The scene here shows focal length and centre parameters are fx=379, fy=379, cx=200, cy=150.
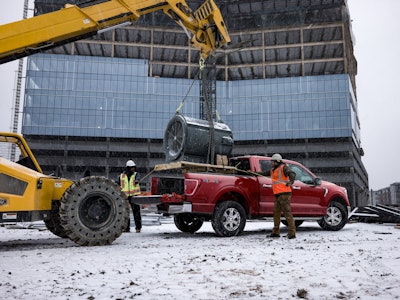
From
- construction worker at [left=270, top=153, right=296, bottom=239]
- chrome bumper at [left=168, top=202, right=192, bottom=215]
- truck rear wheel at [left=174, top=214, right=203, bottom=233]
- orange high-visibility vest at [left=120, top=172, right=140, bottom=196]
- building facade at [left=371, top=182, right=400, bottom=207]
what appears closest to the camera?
chrome bumper at [left=168, top=202, right=192, bottom=215]

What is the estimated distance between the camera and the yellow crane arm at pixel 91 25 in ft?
25.6

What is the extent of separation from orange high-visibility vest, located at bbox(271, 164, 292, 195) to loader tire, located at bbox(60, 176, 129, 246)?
362 cm

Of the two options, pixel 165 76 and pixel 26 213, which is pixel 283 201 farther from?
pixel 165 76

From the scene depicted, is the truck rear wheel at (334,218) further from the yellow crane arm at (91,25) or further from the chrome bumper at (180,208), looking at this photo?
the yellow crane arm at (91,25)

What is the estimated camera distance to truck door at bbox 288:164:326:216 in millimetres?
10211

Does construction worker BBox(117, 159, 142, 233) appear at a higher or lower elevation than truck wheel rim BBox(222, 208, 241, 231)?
higher

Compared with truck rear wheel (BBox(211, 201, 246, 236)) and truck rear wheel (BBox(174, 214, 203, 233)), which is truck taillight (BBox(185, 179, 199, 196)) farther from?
truck rear wheel (BBox(174, 214, 203, 233))

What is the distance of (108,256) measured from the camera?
5.91 m

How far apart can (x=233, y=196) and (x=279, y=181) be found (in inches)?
48.4

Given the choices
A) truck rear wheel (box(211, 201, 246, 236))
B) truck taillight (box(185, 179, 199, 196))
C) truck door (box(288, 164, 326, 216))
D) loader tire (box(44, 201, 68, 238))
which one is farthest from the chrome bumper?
truck door (box(288, 164, 326, 216))

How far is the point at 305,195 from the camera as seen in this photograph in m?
10.4

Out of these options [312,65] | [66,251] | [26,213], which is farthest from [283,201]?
[312,65]

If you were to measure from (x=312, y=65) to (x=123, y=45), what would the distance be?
3103 centimetres

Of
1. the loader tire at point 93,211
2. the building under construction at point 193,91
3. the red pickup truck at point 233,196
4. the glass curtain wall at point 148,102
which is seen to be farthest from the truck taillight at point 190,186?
the building under construction at point 193,91
